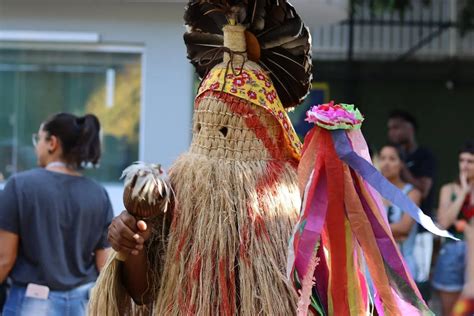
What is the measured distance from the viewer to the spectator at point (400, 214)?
598 cm

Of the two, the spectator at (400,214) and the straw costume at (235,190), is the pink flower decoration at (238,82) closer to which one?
the straw costume at (235,190)

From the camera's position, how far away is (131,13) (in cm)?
762

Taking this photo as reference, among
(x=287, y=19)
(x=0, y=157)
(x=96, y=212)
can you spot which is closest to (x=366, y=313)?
(x=287, y=19)

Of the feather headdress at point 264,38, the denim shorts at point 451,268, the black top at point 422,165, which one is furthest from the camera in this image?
the black top at point 422,165

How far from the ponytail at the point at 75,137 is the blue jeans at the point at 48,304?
67 cm

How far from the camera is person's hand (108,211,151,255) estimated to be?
9.08 ft

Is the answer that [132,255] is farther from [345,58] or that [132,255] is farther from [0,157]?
[345,58]

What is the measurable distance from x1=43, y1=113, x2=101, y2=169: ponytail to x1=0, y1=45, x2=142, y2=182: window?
2721 millimetres

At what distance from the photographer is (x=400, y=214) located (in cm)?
604

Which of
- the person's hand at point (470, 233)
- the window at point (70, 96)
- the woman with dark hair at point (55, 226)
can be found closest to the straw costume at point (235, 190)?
the woman with dark hair at point (55, 226)

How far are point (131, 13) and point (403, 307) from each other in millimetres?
5285

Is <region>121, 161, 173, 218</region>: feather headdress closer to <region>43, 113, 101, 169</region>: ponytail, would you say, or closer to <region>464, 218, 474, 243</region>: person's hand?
<region>43, 113, 101, 169</region>: ponytail

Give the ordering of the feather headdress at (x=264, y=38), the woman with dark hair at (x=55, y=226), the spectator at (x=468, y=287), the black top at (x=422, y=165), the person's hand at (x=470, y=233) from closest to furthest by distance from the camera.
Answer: the feather headdress at (x=264, y=38) < the woman with dark hair at (x=55, y=226) < the spectator at (x=468, y=287) < the person's hand at (x=470, y=233) < the black top at (x=422, y=165)

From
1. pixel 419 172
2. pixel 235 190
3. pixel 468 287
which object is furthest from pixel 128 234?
pixel 419 172
